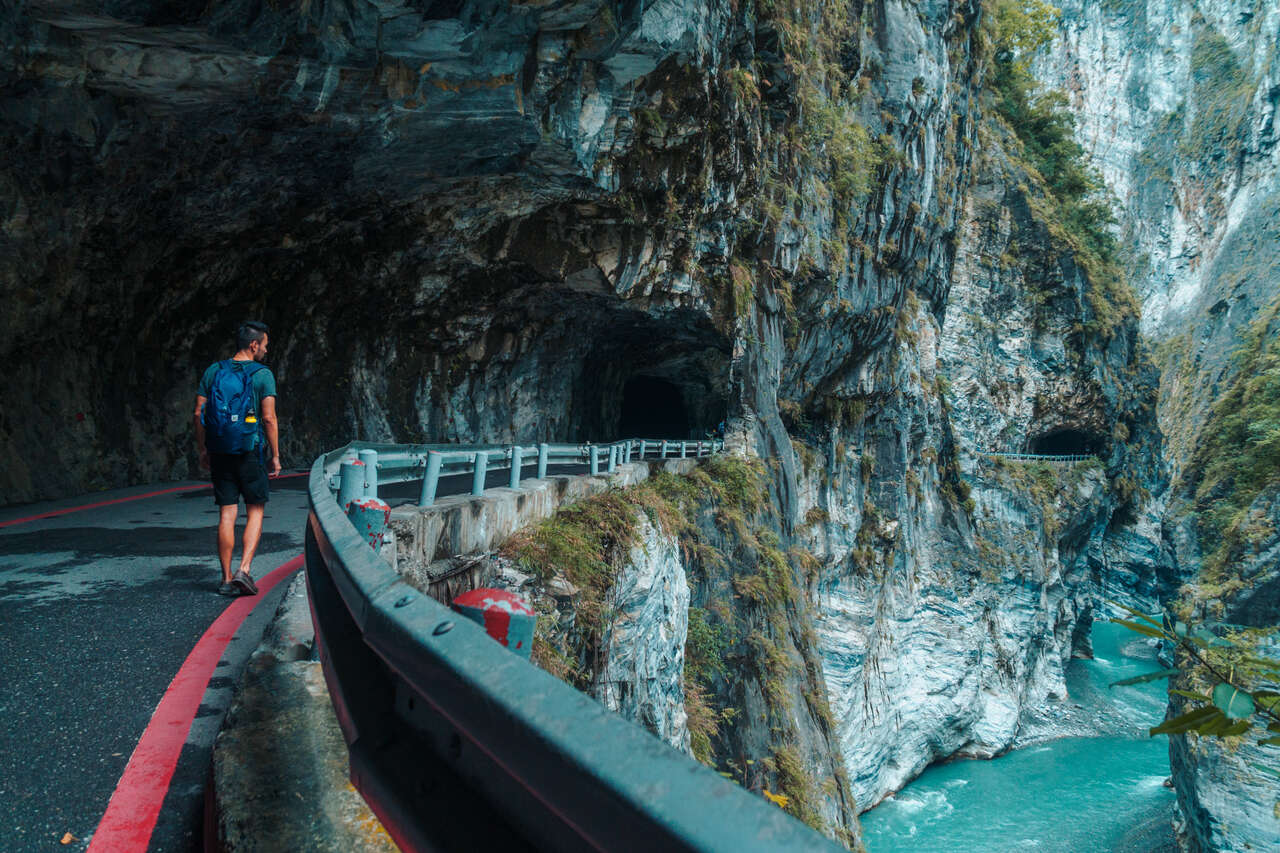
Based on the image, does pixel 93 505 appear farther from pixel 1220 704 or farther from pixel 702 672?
pixel 1220 704

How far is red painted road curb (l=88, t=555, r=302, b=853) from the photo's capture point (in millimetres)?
1842

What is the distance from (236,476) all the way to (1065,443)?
4509 cm

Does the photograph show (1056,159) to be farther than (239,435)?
Yes

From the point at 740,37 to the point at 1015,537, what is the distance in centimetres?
2637

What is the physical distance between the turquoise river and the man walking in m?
23.3

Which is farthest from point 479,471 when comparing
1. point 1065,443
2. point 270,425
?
point 1065,443

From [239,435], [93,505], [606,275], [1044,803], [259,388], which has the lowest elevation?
[1044,803]

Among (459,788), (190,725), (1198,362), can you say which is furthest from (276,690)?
(1198,362)

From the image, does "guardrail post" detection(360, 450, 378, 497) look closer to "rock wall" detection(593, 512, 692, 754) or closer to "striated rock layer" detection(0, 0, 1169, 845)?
"rock wall" detection(593, 512, 692, 754)

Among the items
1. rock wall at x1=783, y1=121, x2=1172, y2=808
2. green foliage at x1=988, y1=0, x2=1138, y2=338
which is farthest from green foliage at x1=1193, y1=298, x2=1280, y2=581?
→ green foliage at x1=988, y1=0, x2=1138, y2=338

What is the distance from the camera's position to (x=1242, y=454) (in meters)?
28.8

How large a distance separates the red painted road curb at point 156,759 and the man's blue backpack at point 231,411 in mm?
1238

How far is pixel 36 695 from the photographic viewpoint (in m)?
2.72

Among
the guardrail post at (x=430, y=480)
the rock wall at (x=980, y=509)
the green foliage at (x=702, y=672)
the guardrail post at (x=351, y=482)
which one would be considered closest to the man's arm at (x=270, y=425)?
the guardrail post at (x=430, y=480)
